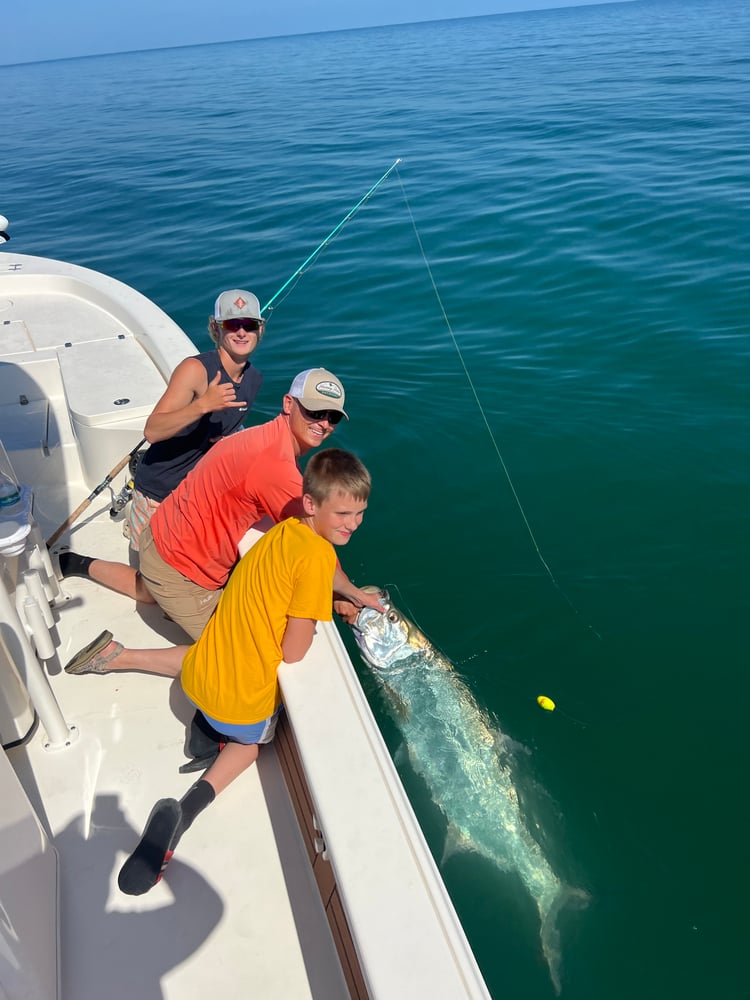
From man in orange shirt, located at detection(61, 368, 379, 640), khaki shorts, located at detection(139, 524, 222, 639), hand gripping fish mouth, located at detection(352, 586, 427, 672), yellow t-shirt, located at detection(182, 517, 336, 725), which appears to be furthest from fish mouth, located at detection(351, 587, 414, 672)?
yellow t-shirt, located at detection(182, 517, 336, 725)

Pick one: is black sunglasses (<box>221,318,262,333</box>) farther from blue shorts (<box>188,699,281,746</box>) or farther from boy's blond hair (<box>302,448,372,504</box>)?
blue shorts (<box>188,699,281,746</box>)

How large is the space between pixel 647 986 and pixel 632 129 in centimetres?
1995

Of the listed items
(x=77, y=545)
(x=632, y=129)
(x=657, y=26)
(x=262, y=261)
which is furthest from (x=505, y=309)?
(x=657, y=26)

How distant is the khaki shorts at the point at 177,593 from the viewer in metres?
3.83

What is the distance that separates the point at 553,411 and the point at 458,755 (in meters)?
4.67

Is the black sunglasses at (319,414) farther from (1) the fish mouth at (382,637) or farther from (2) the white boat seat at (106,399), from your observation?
(2) the white boat seat at (106,399)

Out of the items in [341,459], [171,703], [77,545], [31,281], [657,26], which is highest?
[657,26]

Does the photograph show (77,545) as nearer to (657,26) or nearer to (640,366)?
(640,366)

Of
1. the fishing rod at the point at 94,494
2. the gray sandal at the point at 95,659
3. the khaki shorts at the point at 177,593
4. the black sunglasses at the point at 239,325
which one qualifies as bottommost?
the gray sandal at the point at 95,659

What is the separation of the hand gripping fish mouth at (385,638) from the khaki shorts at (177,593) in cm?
110

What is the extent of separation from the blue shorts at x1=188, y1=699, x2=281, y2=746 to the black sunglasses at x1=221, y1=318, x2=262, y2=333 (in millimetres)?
1922

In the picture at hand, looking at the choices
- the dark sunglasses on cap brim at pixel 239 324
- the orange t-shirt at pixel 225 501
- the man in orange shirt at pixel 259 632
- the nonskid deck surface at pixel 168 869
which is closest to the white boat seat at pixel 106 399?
the dark sunglasses on cap brim at pixel 239 324

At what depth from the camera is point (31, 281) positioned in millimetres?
7961

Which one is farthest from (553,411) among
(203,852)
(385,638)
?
(203,852)
